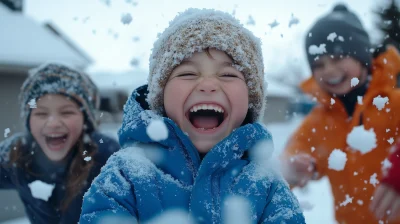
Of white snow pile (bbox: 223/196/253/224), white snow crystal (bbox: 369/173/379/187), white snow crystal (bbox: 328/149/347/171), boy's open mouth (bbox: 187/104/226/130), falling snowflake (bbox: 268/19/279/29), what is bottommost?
white snow pile (bbox: 223/196/253/224)

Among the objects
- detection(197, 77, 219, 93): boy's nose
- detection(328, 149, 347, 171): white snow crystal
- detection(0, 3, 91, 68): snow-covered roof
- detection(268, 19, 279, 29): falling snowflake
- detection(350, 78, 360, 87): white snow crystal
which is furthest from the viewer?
detection(0, 3, 91, 68): snow-covered roof

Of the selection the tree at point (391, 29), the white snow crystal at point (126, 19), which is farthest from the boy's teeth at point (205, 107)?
the tree at point (391, 29)

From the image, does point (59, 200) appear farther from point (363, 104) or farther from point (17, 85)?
point (17, 85)

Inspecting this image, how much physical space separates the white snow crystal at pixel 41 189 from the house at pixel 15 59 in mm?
2915

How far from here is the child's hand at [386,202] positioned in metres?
1.50

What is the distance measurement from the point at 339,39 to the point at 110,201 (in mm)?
1948

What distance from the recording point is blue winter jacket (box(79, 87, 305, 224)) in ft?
4.40

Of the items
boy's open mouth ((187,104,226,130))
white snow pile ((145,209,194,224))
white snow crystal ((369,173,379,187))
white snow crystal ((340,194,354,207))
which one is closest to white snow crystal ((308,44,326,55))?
white snow crystal ((369,173,379,187))

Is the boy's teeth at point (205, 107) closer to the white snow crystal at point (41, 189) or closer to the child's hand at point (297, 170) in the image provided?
the child's hand at point (297, 170)

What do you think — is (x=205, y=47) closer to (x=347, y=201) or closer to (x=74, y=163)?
(x=74, y=163)

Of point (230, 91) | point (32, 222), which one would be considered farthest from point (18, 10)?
point (230, 91)

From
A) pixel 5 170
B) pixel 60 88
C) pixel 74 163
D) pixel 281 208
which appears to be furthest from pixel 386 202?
pixel 5 170

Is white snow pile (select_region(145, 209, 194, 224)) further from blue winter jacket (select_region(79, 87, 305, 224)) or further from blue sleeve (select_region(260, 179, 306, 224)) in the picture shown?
blue sleeve (select_region(260, 179, 306, 224))

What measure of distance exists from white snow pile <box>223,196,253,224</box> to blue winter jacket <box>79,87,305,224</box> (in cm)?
1
